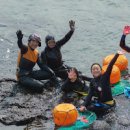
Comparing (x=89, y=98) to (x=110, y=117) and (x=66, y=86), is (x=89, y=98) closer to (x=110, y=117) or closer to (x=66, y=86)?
(x=110, y=117)

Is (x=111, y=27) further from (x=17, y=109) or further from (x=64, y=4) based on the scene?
(x=17, y=109)

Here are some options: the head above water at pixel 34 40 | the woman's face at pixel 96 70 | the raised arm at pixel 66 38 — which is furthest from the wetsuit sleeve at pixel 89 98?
the raised arm at pixel 66 38

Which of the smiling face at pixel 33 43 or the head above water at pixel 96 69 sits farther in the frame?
the smiling face at pixel 33 43

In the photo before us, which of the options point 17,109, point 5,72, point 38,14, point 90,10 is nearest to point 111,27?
point 90,10

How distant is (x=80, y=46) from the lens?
1545 cm

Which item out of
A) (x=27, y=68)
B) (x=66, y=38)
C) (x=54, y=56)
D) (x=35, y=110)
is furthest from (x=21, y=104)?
(x=66, y=38)

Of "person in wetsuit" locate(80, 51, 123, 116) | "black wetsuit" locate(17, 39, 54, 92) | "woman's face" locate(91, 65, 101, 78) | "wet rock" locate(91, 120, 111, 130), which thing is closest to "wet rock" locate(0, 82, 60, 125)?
"black wetsuit" locate(17, 39, 54, 92)

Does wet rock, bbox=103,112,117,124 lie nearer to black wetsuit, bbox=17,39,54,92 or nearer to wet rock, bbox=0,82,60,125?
wet rock, bbox=0,82,60,125

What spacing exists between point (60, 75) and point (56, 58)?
1.94 feet

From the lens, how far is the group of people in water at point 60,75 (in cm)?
934

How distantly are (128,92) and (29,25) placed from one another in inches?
335

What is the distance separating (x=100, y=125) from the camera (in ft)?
28.9

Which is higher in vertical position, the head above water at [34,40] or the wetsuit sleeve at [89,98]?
the head above water at [34,40]

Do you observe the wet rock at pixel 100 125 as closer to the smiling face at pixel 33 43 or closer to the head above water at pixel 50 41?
the smiling face at pixel 33 43
